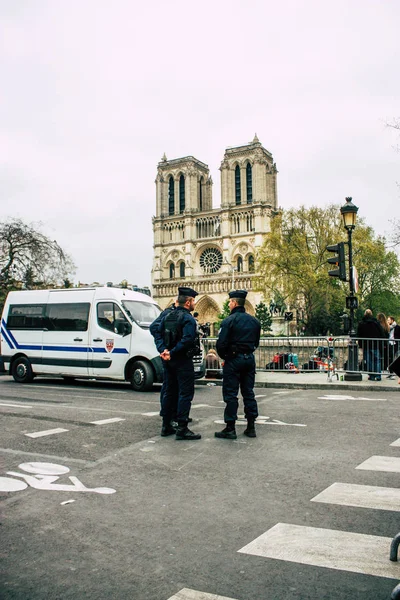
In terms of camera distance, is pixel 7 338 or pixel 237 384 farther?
pixel 7 338

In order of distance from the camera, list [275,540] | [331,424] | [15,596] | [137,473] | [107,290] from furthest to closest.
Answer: [107,290], [331,424], [137,473], [275,540], [15,596]

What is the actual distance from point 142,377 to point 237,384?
5.78m

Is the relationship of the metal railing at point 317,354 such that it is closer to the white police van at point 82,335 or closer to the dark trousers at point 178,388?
the white police van at point 82,335

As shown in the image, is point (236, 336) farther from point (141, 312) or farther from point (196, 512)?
point (141, 312)

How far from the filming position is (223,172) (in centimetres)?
8619

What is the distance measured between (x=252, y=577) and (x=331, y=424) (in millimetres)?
4767

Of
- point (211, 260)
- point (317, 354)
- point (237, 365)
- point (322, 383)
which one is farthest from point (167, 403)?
point (211, 260)

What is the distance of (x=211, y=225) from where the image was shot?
90125mm

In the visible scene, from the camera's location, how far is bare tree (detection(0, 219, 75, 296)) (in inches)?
1025

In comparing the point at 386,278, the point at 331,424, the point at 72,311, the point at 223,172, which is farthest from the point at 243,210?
the point at 331,424

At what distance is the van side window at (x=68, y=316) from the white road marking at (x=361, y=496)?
9.73 metres

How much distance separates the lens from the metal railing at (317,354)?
13.6 m

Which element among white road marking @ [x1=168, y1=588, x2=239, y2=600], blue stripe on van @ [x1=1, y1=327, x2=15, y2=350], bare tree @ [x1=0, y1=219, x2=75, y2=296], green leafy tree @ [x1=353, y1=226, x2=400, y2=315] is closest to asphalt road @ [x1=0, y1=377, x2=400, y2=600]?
white road marking @ [x1=168, y1=588, x2=239, y2=600]

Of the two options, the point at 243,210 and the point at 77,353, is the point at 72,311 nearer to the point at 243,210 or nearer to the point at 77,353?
the point at 77,353
